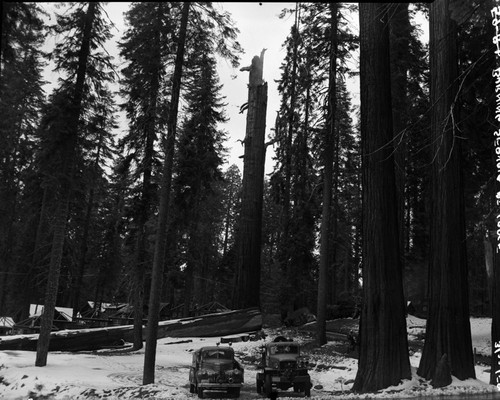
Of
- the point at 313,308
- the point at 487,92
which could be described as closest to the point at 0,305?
the point at 313,308

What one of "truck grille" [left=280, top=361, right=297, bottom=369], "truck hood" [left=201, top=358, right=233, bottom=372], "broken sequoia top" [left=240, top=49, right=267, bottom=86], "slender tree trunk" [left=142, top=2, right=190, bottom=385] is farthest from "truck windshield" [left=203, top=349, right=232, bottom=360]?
"broken sequoia top" [left=240, top=49, right=267, bottom=86]

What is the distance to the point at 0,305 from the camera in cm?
3378

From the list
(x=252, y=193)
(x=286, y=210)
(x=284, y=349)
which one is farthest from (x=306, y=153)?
(x=284, y=349)

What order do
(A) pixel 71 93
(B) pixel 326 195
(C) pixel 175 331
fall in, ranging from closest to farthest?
(A) pixel 71 93, (B) pixel 326 195, (C) pixel 175 331

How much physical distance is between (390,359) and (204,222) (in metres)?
32.7

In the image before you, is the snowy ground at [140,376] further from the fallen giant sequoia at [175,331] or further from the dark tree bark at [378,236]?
the fallen giant sequoia at [175,331]

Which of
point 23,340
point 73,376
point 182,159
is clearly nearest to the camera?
point 73,376

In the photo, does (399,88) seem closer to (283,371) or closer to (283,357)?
(283,357)

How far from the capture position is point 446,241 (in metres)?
10.2

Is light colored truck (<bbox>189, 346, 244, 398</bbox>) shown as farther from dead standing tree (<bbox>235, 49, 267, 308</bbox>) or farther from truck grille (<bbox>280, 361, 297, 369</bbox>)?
dead standing tree (<bbox>235, 49, 267, 308</bbox>)

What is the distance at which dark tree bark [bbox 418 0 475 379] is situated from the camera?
9.70 meters

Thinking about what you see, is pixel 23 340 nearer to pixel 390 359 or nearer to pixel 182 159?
pixel 182 159

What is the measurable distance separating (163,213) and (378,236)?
268 inches

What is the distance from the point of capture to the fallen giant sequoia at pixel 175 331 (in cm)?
2017
